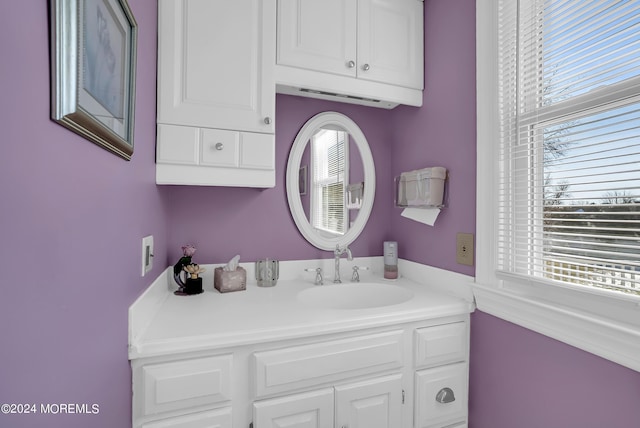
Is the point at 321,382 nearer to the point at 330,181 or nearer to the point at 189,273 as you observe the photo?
the point at 189,273

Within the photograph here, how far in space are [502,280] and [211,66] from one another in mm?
1493

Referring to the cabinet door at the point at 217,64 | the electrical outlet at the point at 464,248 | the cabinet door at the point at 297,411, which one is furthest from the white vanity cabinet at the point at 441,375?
the cabinet door at the point at 217,64

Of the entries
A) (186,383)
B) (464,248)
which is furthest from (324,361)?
(464,248)

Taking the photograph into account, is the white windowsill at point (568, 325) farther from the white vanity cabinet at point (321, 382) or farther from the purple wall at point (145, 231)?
the white vanity cabinet at point (321, 382)

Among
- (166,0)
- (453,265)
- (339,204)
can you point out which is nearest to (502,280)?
(453,265)

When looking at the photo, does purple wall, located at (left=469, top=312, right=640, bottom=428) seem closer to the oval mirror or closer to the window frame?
the window frame

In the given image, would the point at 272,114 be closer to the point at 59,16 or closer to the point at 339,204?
the point at 339,204

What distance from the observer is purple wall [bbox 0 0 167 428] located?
421 millimetres

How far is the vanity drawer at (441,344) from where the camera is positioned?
4.20 feet

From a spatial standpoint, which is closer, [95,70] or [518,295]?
[95,70]

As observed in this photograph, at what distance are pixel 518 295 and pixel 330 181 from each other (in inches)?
42.6

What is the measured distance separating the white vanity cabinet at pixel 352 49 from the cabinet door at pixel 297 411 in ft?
4.25

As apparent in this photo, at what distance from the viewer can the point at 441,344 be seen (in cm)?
132

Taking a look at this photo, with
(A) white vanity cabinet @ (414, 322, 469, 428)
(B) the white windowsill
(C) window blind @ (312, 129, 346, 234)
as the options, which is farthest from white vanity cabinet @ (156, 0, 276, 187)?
(B) the white windowsill
